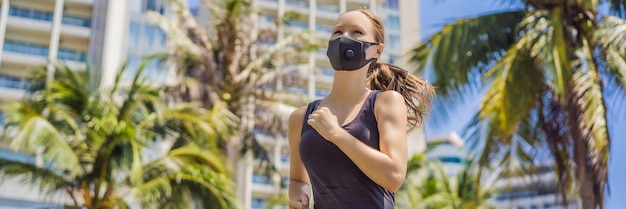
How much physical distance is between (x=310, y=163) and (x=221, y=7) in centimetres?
1672

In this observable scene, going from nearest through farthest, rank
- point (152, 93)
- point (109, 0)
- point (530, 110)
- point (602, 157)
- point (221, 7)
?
1. point (602, 157)
2. point (530, 110)
3. point (152, 93)
4. point (221, 7)
5. point (109, 0)

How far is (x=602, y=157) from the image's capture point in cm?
962

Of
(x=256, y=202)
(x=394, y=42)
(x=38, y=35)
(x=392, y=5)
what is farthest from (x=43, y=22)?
(x=392, y=5)

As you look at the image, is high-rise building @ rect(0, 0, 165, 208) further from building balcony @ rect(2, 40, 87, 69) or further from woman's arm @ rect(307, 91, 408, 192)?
woman's arm @ rect(307, 91, 408, 192)

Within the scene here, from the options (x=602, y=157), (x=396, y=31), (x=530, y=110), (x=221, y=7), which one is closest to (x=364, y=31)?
(x=602, y=157)

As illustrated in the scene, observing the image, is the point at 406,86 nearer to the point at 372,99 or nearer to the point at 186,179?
the point at 372,99

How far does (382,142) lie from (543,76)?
30.2 feet

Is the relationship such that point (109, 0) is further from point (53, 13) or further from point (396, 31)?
point (396, 31)

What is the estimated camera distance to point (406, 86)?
2766 mm

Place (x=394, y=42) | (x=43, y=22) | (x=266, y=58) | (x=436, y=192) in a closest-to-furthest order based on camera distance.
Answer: (x=266, y=58) → (x=436, y=192) → (x=43, y=22) → (x=394, y=42)

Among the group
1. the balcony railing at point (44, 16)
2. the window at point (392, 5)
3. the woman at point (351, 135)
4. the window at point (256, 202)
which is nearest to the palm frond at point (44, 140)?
the woman at point (351, 135)

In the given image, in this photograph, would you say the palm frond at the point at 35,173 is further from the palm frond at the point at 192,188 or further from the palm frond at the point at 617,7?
the palm frond at the point at 617,7

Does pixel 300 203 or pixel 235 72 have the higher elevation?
pixel 300 203

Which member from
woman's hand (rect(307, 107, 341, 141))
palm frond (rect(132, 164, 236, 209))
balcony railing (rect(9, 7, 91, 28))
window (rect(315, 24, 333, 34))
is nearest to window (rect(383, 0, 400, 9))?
window (rect(315, 24, 333, 34))
